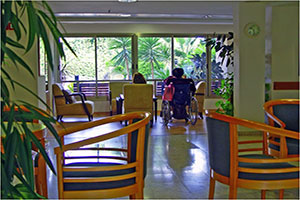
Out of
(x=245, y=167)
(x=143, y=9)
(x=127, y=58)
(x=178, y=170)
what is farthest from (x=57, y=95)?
(x=245, y=167)

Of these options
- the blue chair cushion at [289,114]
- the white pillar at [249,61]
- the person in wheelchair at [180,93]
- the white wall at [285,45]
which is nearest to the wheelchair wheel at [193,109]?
the person in wheelchair at [180,93]

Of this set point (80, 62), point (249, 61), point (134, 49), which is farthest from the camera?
point (134, 49)

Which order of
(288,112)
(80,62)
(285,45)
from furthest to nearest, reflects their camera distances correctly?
1. (80,62)
2. (285,45)
3. (288,112)

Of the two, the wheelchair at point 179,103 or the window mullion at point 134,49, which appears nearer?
the wheelchair at point 179,103

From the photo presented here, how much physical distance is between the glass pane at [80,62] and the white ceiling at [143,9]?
59.4 inches

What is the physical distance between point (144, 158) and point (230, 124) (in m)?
0.56

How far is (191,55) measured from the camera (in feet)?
38.2

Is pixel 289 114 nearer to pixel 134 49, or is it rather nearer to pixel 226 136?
pixel 226 136

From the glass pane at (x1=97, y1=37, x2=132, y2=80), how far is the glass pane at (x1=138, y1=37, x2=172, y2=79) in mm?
393

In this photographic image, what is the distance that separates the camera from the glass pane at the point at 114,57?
1127 centimetres

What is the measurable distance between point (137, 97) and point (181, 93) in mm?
970

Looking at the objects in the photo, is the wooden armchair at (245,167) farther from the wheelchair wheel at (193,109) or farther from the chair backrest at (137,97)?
the wheelchair wheel at (193,109)

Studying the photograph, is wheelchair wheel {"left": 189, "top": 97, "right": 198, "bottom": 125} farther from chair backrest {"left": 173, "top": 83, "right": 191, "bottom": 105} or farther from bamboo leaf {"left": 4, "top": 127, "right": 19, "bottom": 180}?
bamboo leaf {"left": 4, "top": 127, "right": 19, "bottom": 180}

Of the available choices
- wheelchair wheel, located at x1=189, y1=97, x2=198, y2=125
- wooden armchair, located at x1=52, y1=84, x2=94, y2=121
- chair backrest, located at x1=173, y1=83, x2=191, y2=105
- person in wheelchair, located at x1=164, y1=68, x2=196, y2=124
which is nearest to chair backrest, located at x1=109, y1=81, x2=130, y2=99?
wooden armchair, located at x1=52, y1=84, x2=94, y2=121
